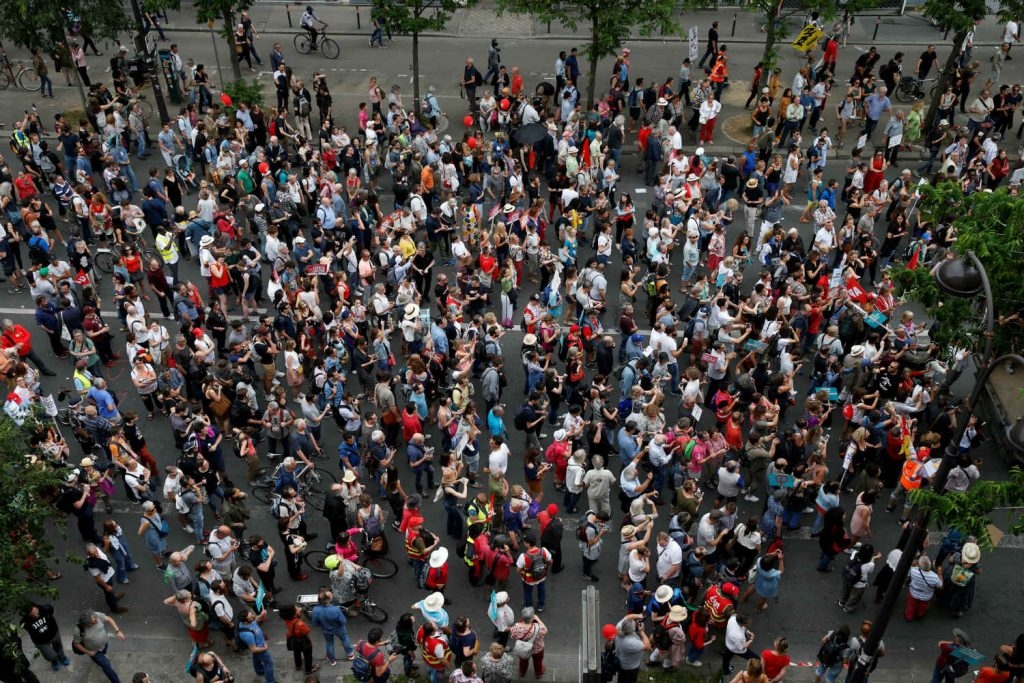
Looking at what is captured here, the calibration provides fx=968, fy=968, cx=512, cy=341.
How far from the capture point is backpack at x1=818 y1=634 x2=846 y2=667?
39.5ft

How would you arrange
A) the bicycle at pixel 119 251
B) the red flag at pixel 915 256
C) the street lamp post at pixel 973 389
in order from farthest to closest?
1. the bicycle at pixel 119 251
2. the red flag at pixel 915 256
3. the street lamp post at pixel 973 389

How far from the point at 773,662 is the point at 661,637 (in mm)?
1541

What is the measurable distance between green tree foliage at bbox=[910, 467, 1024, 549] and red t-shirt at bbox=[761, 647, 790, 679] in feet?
8.55

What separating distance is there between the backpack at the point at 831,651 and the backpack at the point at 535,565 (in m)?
3.67

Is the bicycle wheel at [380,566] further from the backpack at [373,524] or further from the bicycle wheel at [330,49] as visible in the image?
the bicycle wheel at [330,49]

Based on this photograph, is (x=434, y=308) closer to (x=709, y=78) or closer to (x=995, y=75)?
(x=709, y=78)

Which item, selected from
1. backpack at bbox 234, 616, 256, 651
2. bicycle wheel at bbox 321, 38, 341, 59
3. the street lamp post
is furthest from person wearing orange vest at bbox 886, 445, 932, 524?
bicycle wheel at bbox 321, 38, 341, 59

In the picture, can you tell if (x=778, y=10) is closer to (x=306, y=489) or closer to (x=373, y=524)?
(x=306, y=489)

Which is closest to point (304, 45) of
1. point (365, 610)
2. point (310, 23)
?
point (310, 23)

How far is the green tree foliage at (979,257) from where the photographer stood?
39.2 ft

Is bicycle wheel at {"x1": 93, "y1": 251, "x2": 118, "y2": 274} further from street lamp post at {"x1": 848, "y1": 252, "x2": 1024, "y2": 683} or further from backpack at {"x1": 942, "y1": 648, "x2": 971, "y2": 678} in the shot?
backpack at {"x1": 942, "y1": 648, "x2": 971, "y2": 678}

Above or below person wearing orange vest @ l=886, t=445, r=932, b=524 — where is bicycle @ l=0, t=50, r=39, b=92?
above

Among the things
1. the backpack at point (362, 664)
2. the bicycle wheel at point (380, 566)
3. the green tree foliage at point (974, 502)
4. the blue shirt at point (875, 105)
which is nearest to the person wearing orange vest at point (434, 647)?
the backpack at point (362, 664)

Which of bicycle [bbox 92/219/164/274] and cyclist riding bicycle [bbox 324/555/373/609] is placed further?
bicycle [bbox 92/219/164/274]
